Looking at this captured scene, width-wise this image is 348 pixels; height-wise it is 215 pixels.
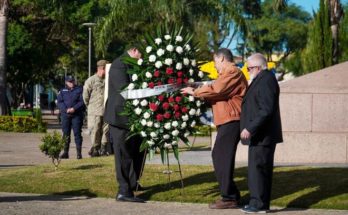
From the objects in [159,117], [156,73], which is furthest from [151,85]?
[159,117]

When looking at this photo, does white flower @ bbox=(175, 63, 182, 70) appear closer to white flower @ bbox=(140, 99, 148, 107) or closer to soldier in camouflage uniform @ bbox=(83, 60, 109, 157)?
white flower @ bbox=(140, 99, 148, 107)

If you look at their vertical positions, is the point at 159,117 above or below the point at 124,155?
above

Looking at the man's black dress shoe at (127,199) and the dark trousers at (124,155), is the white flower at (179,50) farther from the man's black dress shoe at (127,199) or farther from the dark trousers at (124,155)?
the man's black dress shoe at (127,199)

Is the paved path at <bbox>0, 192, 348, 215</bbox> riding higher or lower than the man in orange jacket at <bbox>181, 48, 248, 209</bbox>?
lower

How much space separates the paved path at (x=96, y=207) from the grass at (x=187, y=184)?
1.18 feet

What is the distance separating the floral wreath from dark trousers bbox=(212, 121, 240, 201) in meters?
0.56

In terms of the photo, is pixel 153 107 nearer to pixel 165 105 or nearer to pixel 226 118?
pixel 165 105

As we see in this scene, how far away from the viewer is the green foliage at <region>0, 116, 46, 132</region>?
30.0 meters

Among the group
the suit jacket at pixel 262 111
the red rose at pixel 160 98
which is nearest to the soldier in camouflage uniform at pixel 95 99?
the red rose at pixel 160 98

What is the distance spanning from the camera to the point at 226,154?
902 cm

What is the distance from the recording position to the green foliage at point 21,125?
30.0 meters

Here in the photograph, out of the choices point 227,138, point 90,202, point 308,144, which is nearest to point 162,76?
point 227,138

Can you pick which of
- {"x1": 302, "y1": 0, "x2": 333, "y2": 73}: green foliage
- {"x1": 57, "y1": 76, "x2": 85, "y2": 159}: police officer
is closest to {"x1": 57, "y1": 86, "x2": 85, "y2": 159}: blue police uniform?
{"x1": 57, "y1": 76, "x2": 85, "y2": 159}: police officer

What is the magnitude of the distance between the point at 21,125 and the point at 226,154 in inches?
867
